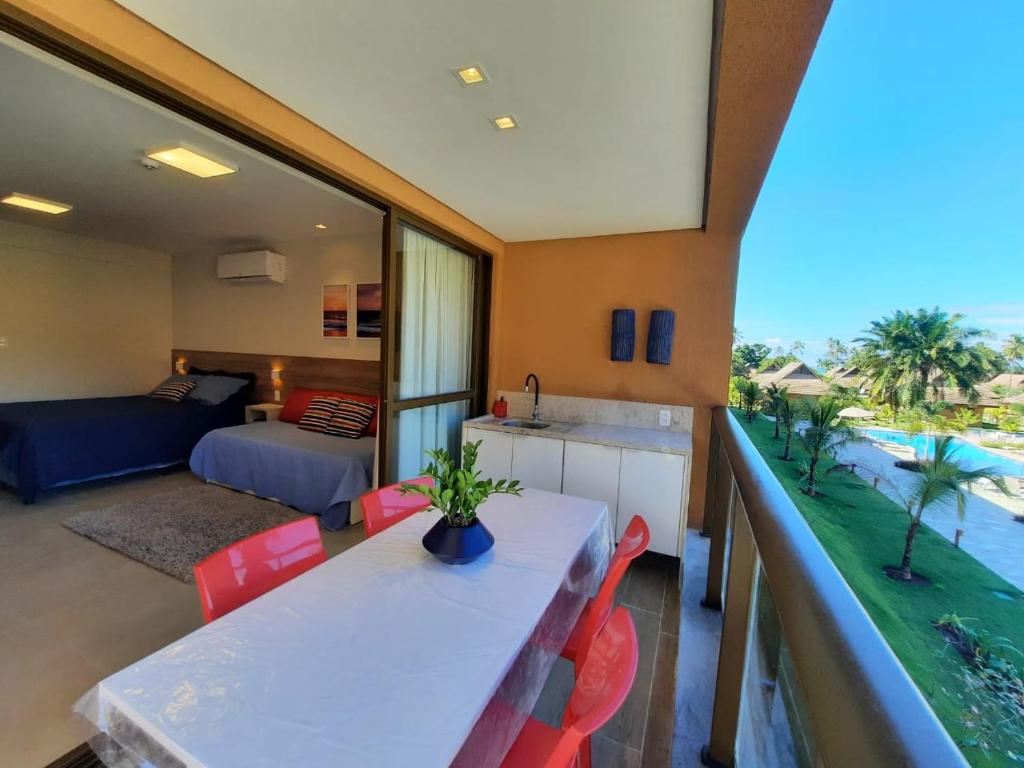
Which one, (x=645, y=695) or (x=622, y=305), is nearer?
(x=645, y=695)

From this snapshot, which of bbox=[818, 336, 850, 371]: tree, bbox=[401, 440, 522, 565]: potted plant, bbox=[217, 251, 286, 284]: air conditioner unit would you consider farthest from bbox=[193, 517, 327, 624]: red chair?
bbox=[217, 251, 286, 284]: air conditioner unit

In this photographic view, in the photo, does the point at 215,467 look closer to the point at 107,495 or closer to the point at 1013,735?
the point at 107,495

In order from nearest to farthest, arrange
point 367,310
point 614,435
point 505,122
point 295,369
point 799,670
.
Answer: point 799,670 → point 505,122 → point 614,435 → point 367,310 → point 295,369

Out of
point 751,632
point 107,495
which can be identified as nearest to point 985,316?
point 751,632

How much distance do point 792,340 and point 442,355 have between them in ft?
10.9

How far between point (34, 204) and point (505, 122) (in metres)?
4.48

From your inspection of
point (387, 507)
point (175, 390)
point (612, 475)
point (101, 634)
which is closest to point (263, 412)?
point (175, 390)

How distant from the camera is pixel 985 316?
6.66 ft

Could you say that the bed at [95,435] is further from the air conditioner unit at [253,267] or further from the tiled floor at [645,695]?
the tiled floor at [645,695]

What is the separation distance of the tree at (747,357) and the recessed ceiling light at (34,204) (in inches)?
231

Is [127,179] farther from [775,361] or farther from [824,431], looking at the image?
[824,431]

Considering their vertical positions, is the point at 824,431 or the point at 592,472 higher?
the point at 824,431

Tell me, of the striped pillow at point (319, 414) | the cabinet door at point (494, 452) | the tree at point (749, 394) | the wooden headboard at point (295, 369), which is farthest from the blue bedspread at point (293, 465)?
the tree at point (749, 394)

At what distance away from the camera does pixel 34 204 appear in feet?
12.0
